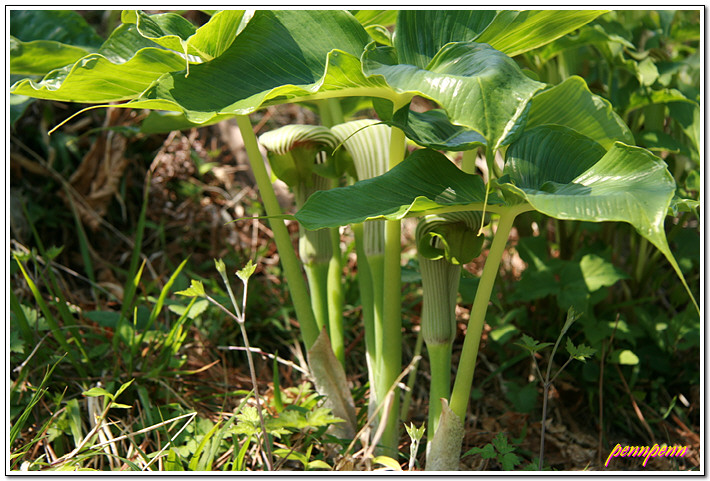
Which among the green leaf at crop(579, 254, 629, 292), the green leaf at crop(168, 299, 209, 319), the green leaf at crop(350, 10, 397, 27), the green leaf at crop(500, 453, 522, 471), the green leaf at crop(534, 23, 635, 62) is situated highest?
the green leaf at crop(350, 10, 397, 27)

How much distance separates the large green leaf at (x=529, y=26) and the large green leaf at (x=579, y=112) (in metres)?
0.09

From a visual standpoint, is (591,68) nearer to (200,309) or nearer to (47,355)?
(200,309)

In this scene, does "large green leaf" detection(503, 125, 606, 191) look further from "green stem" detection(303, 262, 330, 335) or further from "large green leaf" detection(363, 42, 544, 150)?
"green stem" detection(303, 262, 330, 335)

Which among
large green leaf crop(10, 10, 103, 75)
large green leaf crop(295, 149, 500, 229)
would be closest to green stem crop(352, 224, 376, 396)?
large green leaf crop(295, 149, 500, 229)

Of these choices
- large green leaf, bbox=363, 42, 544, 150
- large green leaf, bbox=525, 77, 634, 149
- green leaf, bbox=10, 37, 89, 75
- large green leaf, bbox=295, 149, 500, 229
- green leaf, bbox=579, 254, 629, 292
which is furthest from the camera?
green leaf, bbox=579, 254, 629, 292

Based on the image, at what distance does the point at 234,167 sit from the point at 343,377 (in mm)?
1253

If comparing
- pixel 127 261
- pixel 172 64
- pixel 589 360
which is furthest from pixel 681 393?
pixel 127 261

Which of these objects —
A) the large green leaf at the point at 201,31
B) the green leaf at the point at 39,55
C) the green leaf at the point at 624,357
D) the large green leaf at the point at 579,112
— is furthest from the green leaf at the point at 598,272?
the green leaf at the point at 39,55

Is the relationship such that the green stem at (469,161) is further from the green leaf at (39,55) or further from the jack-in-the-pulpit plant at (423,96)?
the green leaf at (39,55)

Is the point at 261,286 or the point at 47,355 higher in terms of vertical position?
the point at 47,355

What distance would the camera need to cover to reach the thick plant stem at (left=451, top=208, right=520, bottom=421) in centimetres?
93

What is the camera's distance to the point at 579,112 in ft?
3.48

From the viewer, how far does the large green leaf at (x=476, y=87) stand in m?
0.67
